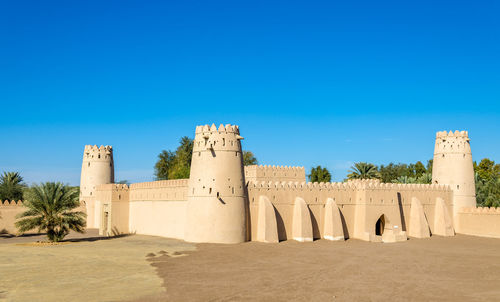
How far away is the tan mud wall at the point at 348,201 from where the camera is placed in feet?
103

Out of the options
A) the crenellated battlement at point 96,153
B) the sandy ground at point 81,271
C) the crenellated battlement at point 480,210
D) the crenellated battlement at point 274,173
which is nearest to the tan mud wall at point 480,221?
the crenellated battlement at point 480,210

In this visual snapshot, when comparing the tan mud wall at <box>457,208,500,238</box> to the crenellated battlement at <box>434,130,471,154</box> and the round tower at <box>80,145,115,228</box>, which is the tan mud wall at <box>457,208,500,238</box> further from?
the round tower at <box>80,145,115,228</box>

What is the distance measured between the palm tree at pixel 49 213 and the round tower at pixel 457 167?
28.9 m

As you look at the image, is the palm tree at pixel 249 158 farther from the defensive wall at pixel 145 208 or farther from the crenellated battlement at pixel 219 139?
the crenellated battlement at pixel 219 139

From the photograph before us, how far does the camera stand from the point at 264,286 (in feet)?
56.6

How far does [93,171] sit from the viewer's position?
44.4 metres

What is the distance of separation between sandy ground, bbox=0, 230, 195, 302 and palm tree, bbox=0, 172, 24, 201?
1653 cm

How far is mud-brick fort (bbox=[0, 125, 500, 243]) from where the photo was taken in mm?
29453

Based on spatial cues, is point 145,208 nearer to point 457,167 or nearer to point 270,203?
point 270,203

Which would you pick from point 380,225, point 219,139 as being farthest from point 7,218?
point 380,225

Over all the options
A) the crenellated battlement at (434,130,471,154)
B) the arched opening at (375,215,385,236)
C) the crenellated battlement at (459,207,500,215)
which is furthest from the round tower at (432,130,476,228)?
the arched opening at (375,215,385,236)

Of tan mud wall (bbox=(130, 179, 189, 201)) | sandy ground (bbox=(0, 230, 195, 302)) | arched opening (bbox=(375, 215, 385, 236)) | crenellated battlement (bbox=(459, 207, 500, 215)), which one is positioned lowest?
sandy ground (bbox=(0, 230, 195, 302))

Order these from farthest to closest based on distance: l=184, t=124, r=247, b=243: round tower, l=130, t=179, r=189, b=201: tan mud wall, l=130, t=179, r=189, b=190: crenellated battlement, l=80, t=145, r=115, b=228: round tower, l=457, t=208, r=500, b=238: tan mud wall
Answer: l=80, t=145, r=115, b=228: round tower, l=457, t=208, r=500, b=238: tan mud wall, l=130, t=179, r=189, b=190: crenellated battlement, l=130, t=179, r=189, b=201: tan mud wall, l=184, t=124, r=247, b=243: round tower

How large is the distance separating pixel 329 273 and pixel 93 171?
30228 mm
